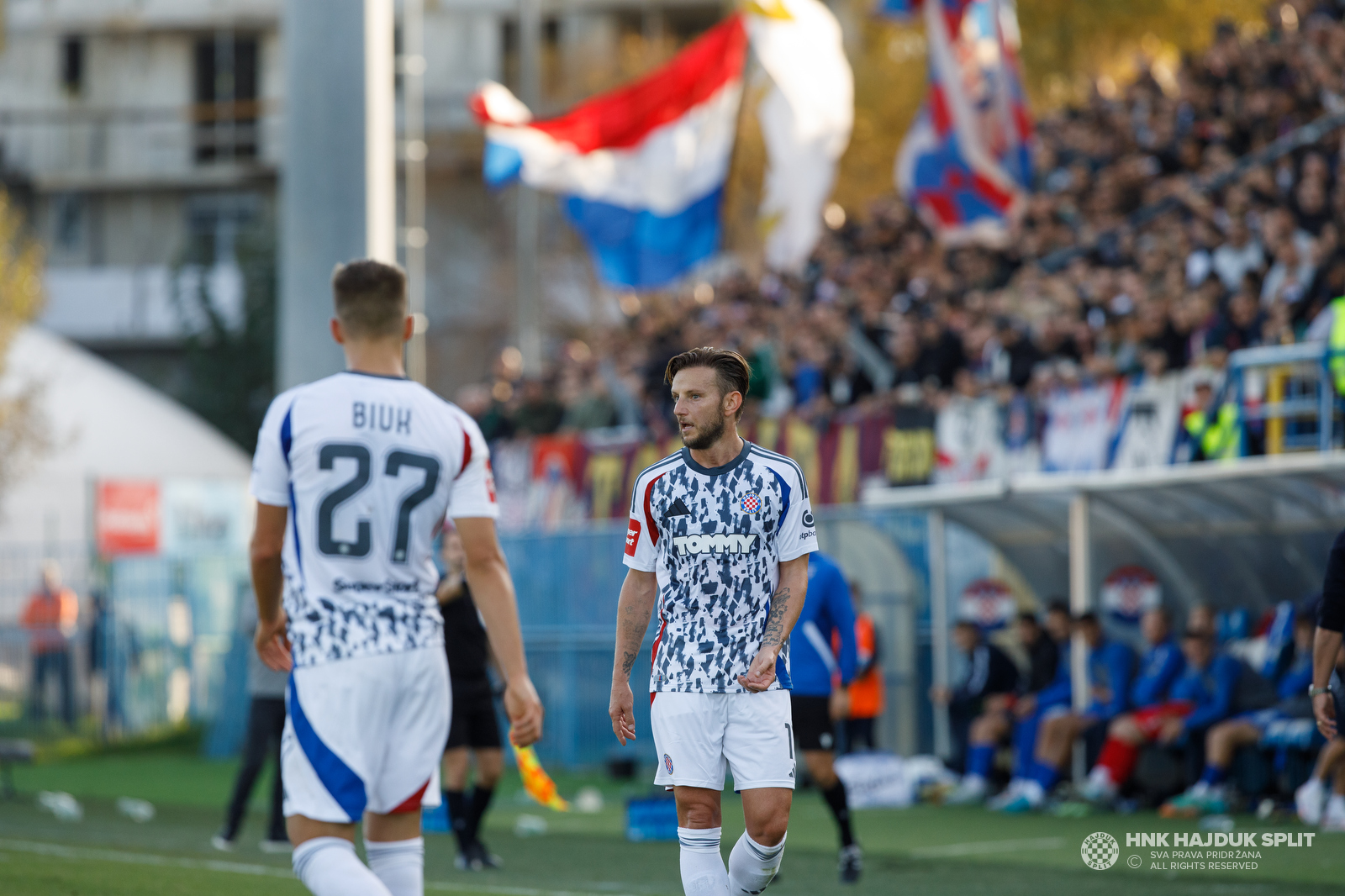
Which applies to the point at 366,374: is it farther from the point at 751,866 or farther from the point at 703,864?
the point at 751,866

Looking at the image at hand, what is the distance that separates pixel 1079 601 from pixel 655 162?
8.73 m

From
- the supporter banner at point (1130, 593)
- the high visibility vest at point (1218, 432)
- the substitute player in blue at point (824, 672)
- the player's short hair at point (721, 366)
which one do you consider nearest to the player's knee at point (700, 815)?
the player's short hair at point (721, 366)

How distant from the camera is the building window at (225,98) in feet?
182

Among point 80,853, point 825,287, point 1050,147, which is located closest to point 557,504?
point 825,287

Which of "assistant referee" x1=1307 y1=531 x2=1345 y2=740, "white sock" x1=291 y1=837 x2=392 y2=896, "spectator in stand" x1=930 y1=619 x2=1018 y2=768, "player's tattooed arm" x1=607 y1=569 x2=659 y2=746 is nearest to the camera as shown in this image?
"white sock" x1=291 y1=837 x2=392 y2=896

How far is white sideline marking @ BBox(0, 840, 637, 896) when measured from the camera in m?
10.5

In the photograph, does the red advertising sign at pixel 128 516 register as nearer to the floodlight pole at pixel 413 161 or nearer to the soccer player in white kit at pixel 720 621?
the floodlight pole at pixel 413 161

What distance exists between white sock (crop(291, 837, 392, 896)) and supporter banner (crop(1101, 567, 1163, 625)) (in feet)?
39.2

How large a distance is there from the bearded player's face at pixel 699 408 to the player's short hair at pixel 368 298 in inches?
53.1

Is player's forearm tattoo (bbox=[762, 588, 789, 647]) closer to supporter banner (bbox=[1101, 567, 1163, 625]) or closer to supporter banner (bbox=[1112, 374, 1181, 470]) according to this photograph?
supporter banner (bbox=[1112, 374, 1181, 470])

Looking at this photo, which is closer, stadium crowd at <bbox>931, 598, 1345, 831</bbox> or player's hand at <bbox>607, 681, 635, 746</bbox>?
player's hand at <bbox>607, 681, 635, 746</bbox>

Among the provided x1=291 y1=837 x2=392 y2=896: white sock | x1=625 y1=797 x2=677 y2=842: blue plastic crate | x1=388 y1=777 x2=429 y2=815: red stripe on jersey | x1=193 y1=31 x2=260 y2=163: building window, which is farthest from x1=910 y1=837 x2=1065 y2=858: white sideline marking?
x1=193 y1=31 x2=260 y2=163: building window

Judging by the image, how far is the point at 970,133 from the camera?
21.7 m

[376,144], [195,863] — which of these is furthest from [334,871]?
[376,144]
